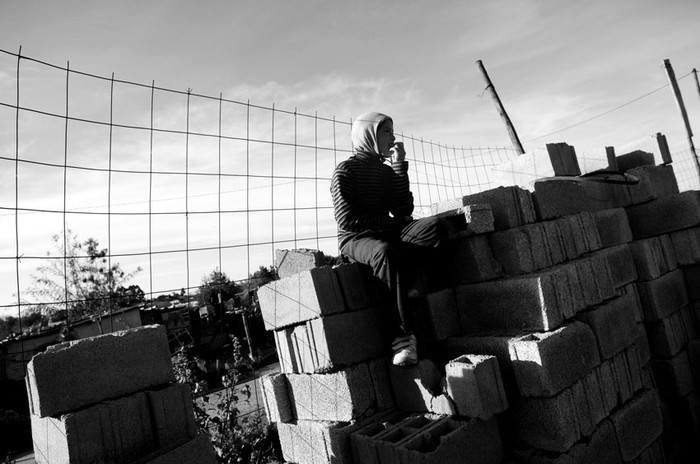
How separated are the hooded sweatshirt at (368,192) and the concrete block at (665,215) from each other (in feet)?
10.7

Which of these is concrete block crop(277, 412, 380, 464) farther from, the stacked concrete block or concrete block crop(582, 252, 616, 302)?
concrete block crop(582, 252, 616, 302)

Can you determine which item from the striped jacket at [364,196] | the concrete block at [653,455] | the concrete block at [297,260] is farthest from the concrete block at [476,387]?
the concrete block at [653,455]

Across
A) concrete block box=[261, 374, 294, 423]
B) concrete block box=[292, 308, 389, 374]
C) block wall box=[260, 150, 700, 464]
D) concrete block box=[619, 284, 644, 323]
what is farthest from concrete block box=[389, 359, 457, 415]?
concrete block box=[619, 284, 644, 323]

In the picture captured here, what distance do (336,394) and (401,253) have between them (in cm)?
113

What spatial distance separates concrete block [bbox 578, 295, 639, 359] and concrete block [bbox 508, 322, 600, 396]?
0.98 feet

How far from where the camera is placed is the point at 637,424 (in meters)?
3.63

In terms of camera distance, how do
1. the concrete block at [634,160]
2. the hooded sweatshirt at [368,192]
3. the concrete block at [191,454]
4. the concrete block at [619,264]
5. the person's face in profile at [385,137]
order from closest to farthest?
the concrete block at [191,454] → the hooded sweatshirt at [368,192] → the person's face in profile at [385,137] → the concrete block at [619,264] → the concrete block at [634,160]

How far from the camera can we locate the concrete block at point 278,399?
3570 millimetres

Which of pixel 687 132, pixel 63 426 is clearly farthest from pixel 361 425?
pixel 687 132

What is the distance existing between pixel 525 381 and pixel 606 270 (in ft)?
5.41

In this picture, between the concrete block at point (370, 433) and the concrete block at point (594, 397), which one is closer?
the concrete block at point (370, 433)

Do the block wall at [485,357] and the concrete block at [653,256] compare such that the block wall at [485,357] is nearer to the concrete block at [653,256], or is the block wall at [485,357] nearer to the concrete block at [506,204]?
the concrete block at [506,204]

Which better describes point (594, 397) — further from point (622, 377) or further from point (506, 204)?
point (506, 204)

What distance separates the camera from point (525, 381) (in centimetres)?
296
